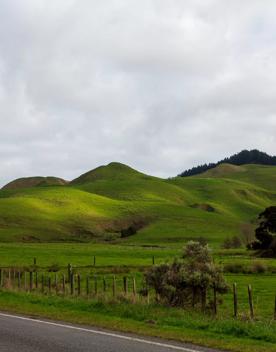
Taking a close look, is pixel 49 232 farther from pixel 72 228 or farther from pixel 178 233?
pixel 178 233

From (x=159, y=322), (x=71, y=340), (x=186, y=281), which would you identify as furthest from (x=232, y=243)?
(x=71, y=340)

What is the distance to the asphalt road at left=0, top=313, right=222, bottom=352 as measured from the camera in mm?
13438

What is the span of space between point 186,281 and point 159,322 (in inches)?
217

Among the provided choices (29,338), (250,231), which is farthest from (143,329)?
(250,231)

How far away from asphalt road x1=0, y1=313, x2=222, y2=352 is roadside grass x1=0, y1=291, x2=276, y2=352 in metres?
0.91

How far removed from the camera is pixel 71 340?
1455 cm

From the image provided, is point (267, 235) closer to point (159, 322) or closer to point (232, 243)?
point (232, 243)

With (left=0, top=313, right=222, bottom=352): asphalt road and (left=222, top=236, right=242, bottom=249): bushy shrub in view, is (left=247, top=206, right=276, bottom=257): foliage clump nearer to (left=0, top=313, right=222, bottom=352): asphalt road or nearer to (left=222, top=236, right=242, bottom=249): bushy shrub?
(left=222, top=236, right=242, bottom=249): bushy shrub

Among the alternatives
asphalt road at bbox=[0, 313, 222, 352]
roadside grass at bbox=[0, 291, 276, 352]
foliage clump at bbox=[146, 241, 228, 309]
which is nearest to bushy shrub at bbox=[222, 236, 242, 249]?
foliage clump at bbox=[146, 241, 228, 309]

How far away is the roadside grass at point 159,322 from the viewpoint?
15.1 metres

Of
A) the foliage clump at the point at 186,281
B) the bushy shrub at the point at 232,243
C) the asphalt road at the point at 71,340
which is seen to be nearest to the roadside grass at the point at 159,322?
the asphalt road at the point at 71,340

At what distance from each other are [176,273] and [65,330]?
864 centimetres

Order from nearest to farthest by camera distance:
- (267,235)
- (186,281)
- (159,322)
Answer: (159,322)
(186,281)
(267,235)

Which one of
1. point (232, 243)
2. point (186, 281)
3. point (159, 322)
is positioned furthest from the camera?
point (232, 243)
